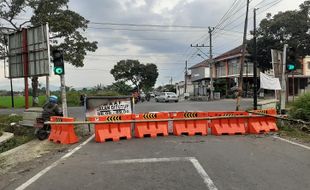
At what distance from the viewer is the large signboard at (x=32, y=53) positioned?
1698 cm

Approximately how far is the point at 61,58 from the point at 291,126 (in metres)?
9.10

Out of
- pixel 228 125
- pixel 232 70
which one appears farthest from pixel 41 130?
pixel 232 70

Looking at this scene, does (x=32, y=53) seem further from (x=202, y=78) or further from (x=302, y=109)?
(x=202, y=78)

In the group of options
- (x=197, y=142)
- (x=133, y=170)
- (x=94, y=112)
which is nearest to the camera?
(x=133, y=170)

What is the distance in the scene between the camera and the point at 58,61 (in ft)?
49.8

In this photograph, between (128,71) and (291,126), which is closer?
(291,126)

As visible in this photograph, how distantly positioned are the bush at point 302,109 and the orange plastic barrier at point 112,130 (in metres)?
6.87

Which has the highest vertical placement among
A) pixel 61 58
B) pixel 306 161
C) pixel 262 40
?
pixel 262 40

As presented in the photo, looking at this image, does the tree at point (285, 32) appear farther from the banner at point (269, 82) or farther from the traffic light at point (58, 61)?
the traffic light at point (58, 61)

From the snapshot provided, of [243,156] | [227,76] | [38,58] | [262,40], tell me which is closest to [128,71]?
[227,76]

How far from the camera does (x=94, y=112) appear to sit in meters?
16.6

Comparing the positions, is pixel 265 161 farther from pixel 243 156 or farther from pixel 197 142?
pixel 197 142

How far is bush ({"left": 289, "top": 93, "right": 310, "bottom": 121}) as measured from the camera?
15.7m

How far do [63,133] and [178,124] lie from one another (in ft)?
13.0
